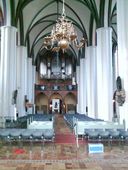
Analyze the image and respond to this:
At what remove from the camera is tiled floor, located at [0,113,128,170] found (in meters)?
5.82

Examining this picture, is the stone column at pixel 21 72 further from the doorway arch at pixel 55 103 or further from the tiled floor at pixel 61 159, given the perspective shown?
the doorway arch at pixel 55 103

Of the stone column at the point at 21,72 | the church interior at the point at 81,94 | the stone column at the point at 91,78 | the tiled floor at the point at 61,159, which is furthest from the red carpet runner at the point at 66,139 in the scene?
the stone column at the point at 21,72

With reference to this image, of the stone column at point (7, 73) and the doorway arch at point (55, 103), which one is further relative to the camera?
the doorway arch at point (55, 103)

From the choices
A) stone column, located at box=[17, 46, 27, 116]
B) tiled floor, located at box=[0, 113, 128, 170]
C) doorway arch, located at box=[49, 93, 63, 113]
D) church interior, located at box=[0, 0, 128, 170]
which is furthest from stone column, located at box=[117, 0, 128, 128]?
doorway arch, located at box=[49, 93, 63, 113]

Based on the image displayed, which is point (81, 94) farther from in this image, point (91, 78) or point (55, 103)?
point (91, 78)

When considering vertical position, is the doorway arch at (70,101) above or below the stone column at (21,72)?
below

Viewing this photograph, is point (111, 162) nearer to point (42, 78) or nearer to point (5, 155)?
point (5, 155)

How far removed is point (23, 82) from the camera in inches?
830

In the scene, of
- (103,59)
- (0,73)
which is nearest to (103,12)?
(103,59)

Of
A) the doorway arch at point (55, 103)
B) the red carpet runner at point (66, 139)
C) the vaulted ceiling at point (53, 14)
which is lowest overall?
the red carpet runner at point (66, 139)

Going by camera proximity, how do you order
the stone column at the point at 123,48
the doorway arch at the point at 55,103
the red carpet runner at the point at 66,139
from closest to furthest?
the red carpet runner at the point at 66,139, the stone column at the point at 123,48, the doorway arch at the point at 55,103

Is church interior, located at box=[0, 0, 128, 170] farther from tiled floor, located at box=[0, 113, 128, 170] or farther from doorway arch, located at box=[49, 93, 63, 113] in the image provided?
doorway arch, located at box=[49, 93, 63, 113]

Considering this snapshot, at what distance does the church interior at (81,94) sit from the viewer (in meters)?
7.12

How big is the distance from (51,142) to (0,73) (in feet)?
23.3
